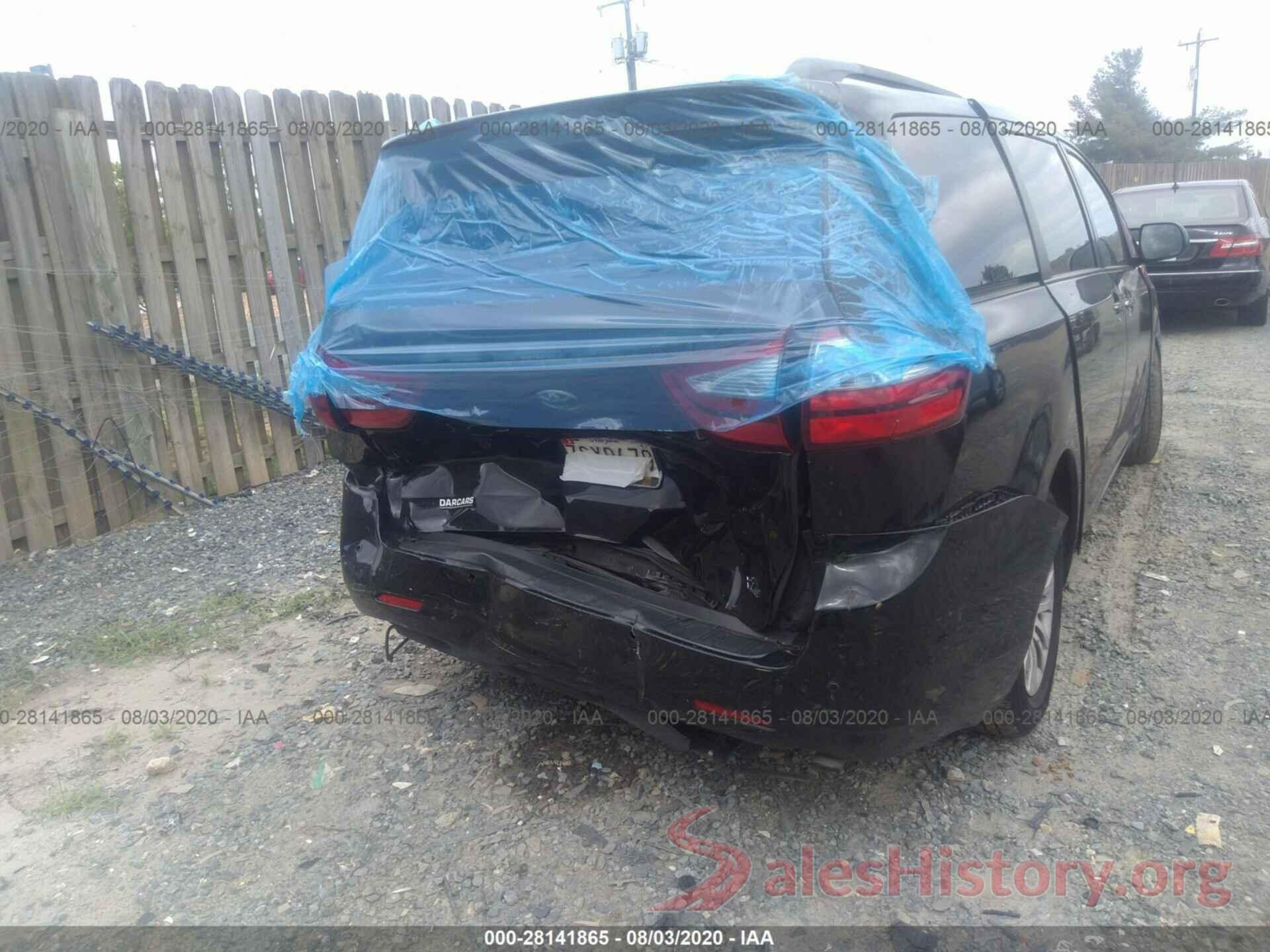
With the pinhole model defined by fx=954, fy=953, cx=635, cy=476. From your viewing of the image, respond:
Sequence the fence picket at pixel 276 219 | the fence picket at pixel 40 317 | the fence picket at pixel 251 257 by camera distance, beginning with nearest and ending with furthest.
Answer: the fence picket at pixel 40 317 < the fence picket at pixel 251 257 < the fence picket at pixel 276 219

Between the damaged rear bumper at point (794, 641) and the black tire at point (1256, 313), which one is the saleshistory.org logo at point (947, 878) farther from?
the black tire at point (1256, 313)

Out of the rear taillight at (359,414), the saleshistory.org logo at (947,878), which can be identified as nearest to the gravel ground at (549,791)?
the saleshistory.org logo at (947,878)

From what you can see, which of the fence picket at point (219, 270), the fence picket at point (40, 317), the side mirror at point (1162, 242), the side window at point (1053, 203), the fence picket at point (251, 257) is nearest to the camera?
the side window at point (1053, 203)

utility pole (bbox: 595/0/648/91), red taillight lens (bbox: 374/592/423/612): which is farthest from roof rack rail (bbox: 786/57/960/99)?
utility pole (bbox: 595/0/648/91)

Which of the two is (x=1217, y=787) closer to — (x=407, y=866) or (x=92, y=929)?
(x=407, y=866)

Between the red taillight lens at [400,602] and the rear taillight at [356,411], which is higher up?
the rear taillight at [356,411]

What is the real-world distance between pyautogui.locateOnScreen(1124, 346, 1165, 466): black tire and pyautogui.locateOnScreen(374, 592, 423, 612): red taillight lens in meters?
3.82

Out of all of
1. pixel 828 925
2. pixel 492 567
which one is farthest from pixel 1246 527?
pixel 492 567

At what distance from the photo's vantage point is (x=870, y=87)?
2.40 metres

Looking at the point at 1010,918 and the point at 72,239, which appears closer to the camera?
the point at 1010,918

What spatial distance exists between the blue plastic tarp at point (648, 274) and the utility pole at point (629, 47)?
2055 cm

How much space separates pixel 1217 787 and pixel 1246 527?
7.43 ft

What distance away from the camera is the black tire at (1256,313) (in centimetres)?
966

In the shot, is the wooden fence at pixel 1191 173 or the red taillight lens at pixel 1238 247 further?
the wooden fence at pixel 1191 173
